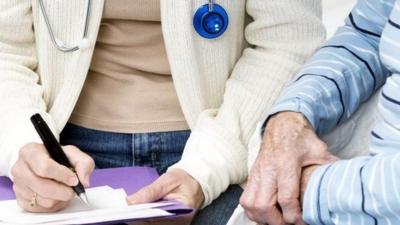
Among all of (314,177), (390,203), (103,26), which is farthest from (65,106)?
(390,203)

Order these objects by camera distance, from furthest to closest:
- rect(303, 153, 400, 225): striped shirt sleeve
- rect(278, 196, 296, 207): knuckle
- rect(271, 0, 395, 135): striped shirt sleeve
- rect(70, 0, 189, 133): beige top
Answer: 1. rect(70, 0, 189, 133): beige top
2. rect(271, 0, 395, 135): striped shirt sleeve
3. rect(278, 196, 296, 207): knuckle
4. rect(303, 153, 400, 225): striped shirt sleeve

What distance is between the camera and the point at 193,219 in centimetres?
125

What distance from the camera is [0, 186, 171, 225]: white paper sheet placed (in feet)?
3.31

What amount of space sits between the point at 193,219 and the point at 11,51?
464mm

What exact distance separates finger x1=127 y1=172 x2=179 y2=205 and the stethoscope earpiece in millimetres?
287

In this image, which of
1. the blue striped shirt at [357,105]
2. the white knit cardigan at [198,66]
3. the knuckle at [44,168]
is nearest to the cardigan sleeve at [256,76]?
the white knit cardigan at [198,66]

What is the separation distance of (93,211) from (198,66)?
1.31 feet

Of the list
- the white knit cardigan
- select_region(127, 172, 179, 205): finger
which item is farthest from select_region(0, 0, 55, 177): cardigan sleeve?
select_region(127, 172, 179, 205): finger

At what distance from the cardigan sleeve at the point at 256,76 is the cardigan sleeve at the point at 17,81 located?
0.95 feet

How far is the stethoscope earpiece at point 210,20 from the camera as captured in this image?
130 centimetres

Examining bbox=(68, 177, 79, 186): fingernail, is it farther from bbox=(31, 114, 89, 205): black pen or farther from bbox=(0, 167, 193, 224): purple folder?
bbox=(0, 167, 193, 224): purple folder

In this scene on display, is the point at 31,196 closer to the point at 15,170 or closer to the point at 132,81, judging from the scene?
the point at 15,170

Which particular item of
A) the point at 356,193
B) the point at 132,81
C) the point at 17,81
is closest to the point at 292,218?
the point at 356,193

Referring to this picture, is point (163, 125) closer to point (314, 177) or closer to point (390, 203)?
point (314, 177)
